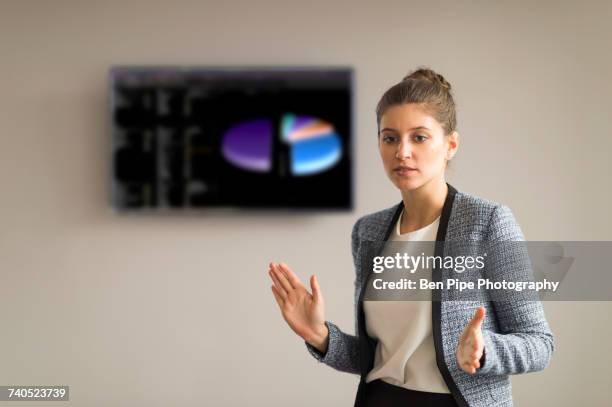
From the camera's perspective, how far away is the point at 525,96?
3316 millimetres

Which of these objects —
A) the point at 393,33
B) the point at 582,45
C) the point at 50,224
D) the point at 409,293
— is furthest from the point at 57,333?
the point at 582,45

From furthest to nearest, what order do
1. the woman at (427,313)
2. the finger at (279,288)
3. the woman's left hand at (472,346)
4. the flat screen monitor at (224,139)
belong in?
1. the flat screen monitor at (224,139)
2. the finger at (279,288)
3. the woman at (427,313)
4. the woman's left hand at (472,346)

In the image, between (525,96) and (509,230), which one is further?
(525,96)

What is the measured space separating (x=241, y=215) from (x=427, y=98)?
2034 mm

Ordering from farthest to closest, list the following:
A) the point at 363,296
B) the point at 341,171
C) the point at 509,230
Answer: the point at 341,171 → the point at 363,296 → the point at 509,230

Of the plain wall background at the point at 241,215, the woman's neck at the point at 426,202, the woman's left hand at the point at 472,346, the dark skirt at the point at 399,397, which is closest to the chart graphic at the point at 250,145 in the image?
the plain wall background at the point at 241,215

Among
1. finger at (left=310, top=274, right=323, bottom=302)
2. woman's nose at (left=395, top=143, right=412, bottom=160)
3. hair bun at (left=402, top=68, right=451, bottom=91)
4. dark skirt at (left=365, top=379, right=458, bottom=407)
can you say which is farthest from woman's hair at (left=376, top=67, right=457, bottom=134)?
dark skirt at (left=365, top=379, right=458, bottom=407)

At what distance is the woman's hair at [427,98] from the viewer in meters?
1.43

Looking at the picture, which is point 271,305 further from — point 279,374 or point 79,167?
point 79,167

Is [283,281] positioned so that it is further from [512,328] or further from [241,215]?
[241,215]

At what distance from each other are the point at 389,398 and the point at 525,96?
2.38 metres

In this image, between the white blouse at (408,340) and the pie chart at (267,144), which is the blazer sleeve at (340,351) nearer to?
the white blouse at (408,340)

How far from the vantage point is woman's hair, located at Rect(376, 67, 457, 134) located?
4.70 feet

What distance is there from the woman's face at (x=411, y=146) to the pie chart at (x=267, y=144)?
1860mm
